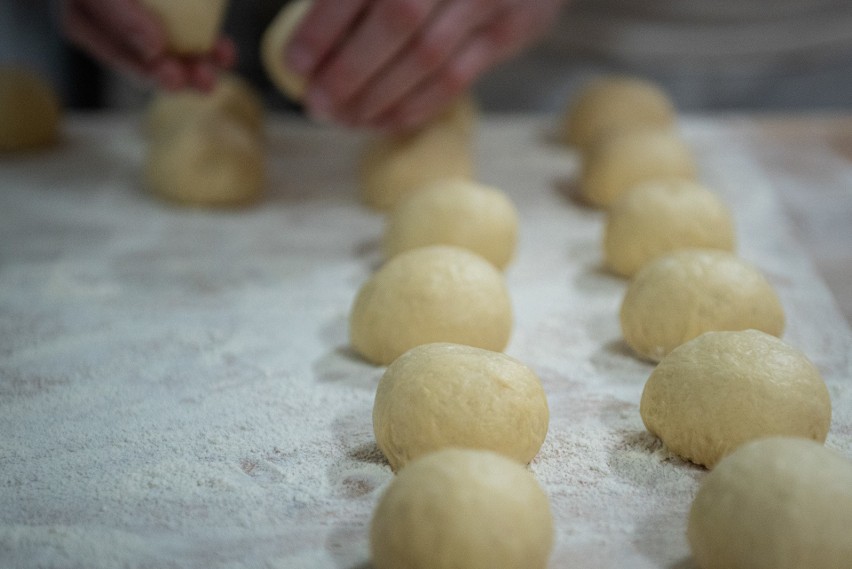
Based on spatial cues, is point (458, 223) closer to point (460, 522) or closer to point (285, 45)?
point (285, 45)

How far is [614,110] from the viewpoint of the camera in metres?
2.57

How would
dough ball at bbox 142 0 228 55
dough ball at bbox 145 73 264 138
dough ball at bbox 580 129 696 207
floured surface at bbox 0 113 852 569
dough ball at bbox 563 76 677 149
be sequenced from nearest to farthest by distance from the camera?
floured surface at bbox 0 113 852 569
dough ball at bbox 142 0 228 55
dough ball at bbox 580 129 696 207
dough ball at bbox 145 73 264 138
dough ball at bbox 563 76 677 149

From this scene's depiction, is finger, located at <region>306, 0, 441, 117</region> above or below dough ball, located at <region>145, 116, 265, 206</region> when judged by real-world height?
above

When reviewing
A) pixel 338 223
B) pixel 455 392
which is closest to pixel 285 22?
pixel 338 223

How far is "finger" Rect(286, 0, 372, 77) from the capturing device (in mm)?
1877

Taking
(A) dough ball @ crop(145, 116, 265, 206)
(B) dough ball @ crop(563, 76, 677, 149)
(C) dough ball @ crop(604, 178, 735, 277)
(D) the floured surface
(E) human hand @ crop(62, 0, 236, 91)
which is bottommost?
(D) the floured surface

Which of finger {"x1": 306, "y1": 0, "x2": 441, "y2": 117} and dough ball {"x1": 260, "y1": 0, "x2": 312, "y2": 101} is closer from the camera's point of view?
finger {"x1": 306, "y1": 0, "x2": 441, "y2": 117}

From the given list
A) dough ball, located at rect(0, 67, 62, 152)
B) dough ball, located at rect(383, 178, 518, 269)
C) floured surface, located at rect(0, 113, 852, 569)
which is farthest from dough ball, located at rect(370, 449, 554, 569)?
dough ball, located at rect(0, 67, 62, 152)

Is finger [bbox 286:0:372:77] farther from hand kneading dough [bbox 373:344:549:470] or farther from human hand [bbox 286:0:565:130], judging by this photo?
hand kneading dough [bbox 373:344:549:470]

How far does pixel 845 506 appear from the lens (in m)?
0.95

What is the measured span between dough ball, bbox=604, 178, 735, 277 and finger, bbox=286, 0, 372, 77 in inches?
27.1

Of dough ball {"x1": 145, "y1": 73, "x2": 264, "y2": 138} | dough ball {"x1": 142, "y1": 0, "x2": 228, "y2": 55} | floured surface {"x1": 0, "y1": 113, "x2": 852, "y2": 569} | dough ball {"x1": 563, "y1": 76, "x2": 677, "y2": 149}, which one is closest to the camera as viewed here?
floured surface {"x1": 0, "y1": 113, "x2": 852, "y2": 569}

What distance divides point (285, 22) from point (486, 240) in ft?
2.48

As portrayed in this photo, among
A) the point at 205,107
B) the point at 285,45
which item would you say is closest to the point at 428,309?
the point at 285,45
